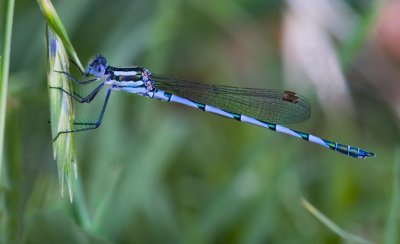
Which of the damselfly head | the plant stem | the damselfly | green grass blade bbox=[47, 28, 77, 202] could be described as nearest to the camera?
the plant stem

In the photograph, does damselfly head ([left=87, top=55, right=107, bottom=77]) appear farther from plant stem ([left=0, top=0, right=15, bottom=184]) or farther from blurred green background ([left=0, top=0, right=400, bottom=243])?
plant stem ([left=0, top=0, right=15, bottom=184])

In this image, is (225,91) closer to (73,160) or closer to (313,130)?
(313,130)

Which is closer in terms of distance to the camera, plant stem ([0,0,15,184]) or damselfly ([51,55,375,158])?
plant stem ([0,0,15,184])

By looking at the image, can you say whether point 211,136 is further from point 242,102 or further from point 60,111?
point 60,111

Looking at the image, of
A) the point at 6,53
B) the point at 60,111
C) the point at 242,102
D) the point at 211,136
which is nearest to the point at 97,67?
the point at 242,102

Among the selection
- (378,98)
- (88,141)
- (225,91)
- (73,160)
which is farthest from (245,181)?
(378,98)

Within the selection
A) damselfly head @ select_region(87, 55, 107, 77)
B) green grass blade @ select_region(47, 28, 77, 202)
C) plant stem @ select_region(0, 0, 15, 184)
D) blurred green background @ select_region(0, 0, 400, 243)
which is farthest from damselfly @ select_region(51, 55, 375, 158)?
plant stem @ select_region(0, 0, 15, 184)

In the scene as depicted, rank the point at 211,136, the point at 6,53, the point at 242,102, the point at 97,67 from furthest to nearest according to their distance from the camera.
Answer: the point at 211,136, the point at 242,102, the point at 97,67, the point at 6,53

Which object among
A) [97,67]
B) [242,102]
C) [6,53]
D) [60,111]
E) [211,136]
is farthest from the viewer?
[211,136]
